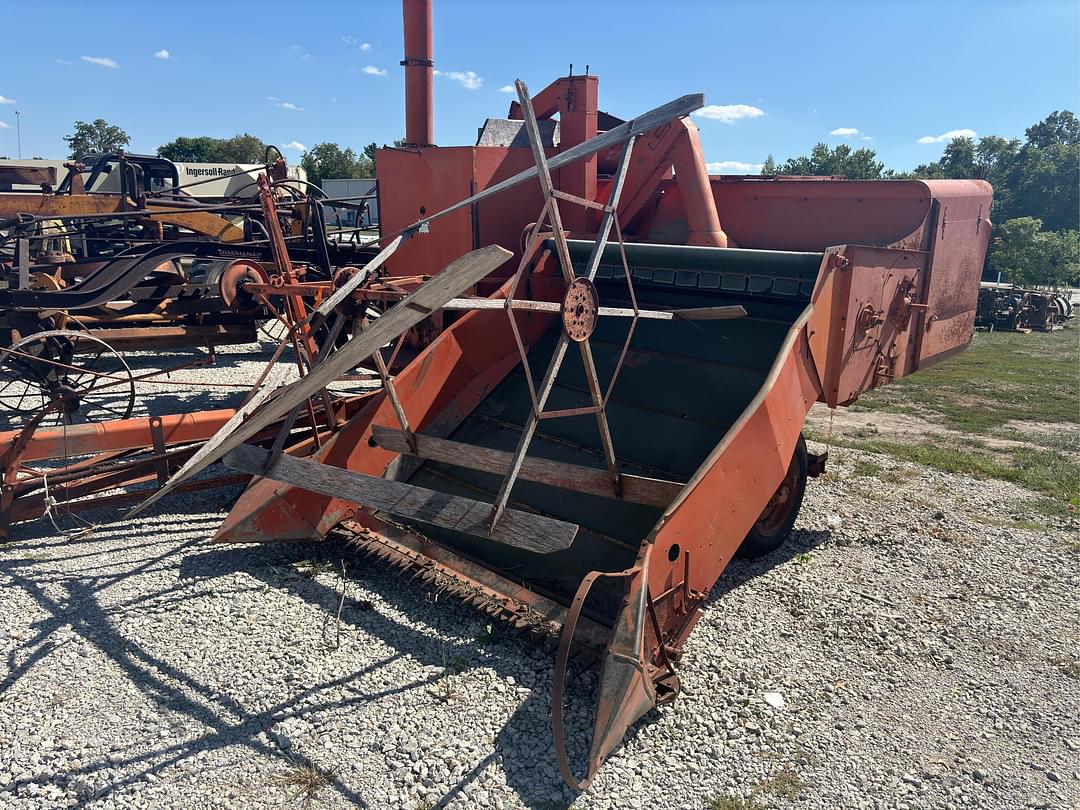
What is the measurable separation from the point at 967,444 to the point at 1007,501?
1.88 meters

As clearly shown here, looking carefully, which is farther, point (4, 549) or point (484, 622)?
point (4, 549)

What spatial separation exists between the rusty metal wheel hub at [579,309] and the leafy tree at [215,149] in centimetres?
5764

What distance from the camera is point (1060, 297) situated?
19891 millimetres

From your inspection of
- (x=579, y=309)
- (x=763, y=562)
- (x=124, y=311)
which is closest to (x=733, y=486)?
(x=579, y=309)

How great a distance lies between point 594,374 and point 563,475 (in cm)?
81

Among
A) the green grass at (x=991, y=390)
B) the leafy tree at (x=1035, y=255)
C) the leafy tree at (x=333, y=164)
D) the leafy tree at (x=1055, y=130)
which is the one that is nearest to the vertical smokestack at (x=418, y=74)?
the green grass at (x=991, y=390)

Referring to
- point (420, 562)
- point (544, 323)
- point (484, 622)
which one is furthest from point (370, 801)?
point (544, 323)

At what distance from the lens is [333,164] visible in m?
51.5

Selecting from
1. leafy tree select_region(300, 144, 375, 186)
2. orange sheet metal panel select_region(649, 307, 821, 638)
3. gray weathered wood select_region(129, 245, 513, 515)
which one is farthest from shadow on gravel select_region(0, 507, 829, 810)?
leafy tree select_region(300, 144, 375, 186)

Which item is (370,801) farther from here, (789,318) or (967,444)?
(967,444)

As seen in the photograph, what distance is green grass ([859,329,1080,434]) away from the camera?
9094mm

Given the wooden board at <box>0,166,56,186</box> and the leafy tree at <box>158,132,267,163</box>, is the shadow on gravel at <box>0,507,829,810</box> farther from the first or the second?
the leafy tree at <box>158,132,267,163</box>

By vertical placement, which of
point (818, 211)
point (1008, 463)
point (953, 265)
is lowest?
point (1008, 463)

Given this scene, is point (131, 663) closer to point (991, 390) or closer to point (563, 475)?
point (563, 475)
